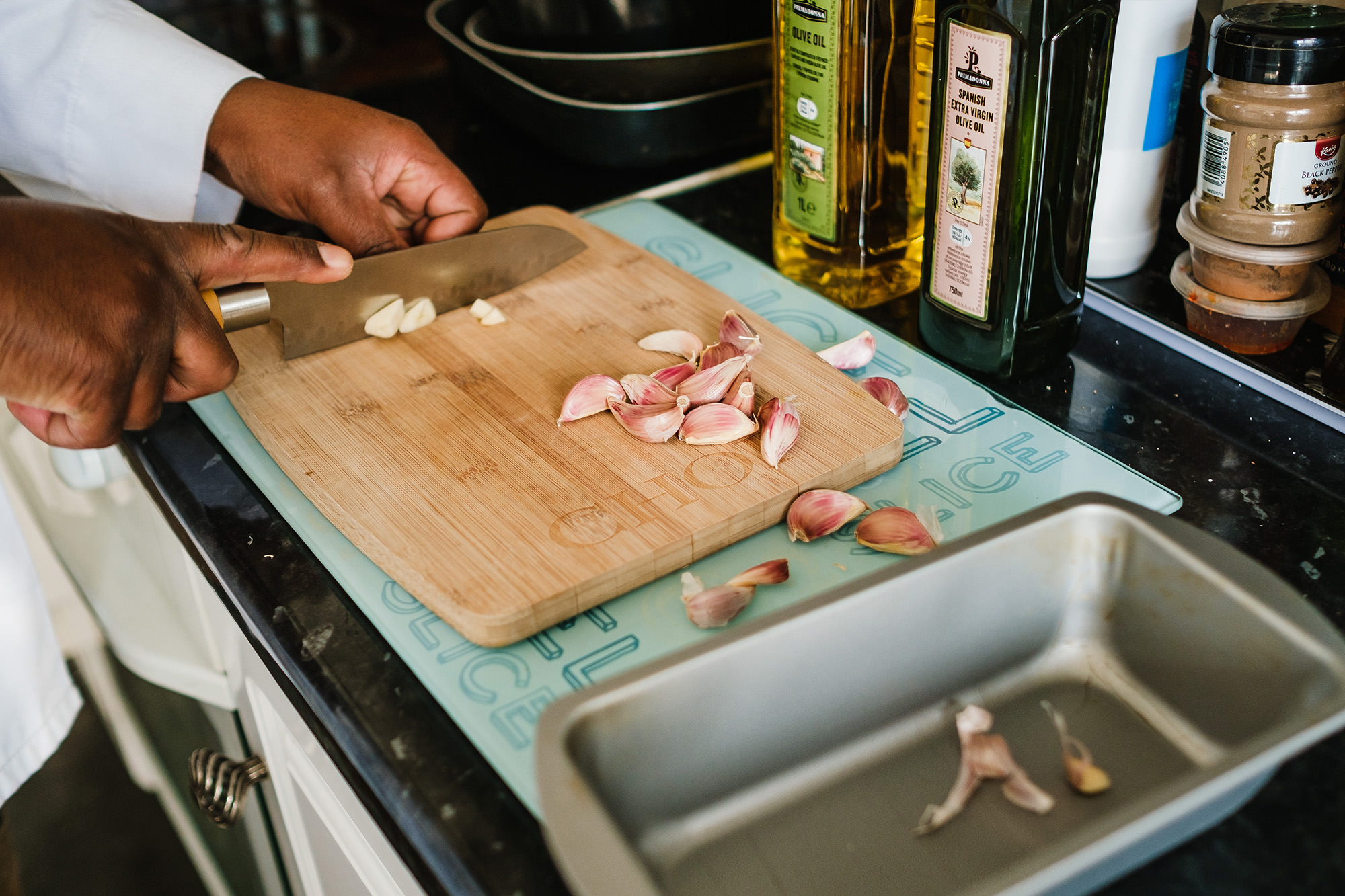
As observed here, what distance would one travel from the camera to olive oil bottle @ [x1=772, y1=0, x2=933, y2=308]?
28.9 inches

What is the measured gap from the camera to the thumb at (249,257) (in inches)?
26.6

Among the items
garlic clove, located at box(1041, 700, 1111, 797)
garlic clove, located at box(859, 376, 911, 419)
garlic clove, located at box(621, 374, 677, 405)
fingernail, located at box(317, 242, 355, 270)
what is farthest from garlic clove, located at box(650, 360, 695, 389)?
garlic clove, located at box(1041, 700, 1111, 797)

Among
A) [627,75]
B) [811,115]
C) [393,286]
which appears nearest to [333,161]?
[393,286]

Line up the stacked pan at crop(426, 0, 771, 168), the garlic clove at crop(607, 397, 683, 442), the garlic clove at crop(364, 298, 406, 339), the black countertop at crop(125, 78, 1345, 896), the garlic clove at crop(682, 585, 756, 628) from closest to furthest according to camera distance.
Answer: the black countertop at crop(125, 78, 1345, 896), the garlic clove at crop(682, 585, 756, 628), the garlic clove at crop(607, 397, 683, 442), the garlic clove at crop(364, 298, 406, 339), the stacked pan at crop(426, 0, 771, 168)

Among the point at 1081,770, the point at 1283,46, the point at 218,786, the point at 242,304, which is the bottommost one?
the point at 218,786

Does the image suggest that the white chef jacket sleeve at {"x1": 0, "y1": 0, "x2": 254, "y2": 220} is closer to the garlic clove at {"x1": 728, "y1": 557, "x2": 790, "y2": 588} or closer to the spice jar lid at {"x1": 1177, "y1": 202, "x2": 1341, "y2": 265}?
the garlic clove at {"x1": 728, "y1": 557, "x2": 790, "y2": 588}

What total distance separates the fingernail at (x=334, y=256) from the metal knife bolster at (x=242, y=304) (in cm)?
5

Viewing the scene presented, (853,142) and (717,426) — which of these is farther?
(853,142)

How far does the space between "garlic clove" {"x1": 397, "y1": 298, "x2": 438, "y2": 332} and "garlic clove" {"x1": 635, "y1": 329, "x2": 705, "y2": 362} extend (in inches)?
6.8

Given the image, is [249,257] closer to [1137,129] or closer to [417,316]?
[417,316]

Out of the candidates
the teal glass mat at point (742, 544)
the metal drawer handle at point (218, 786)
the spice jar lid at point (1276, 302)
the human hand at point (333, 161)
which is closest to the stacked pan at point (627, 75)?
the human hand at point (333, 161)

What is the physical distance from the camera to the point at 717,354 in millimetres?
→ 738

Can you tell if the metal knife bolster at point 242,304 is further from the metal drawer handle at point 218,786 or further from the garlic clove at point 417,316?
the metal drawer handle at point 218,786

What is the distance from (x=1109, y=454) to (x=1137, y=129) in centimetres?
24
